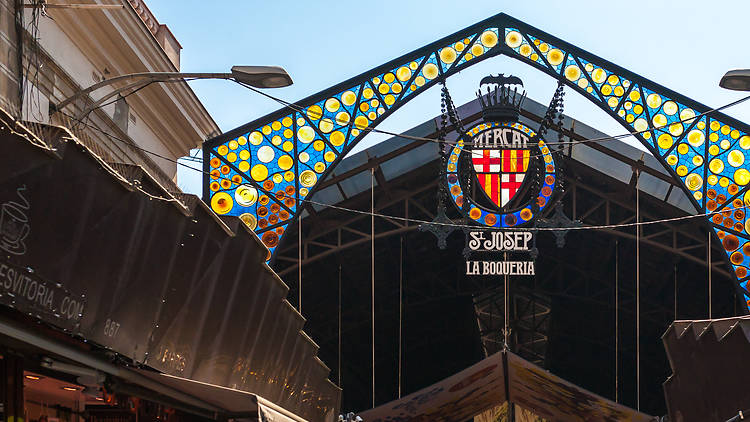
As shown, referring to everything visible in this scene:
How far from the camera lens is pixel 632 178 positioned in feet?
93.7

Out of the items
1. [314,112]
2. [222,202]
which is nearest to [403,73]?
[314,112]

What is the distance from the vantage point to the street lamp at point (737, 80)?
14.2 metres

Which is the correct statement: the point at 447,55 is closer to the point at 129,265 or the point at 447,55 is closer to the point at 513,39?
the point at 513,39

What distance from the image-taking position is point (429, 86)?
75.0 feet

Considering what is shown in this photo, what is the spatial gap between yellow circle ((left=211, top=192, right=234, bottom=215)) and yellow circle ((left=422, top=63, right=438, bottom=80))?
472 centimetres

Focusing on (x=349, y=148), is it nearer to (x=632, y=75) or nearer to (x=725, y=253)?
(x=632, y=75)

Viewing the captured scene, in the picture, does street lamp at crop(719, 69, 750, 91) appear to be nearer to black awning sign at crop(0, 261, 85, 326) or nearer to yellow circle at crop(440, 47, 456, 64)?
black awning sign at crop(0, 261, 85, 326)

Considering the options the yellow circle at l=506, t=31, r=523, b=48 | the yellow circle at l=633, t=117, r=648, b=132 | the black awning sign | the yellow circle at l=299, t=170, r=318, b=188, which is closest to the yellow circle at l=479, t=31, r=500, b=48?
the yellow circle at l=506, t=31, r=523, b=48

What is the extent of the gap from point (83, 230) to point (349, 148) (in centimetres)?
1436

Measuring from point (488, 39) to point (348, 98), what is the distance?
10.4 feet

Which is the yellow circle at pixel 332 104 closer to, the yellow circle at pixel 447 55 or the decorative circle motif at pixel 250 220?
the yellow circle at pixel 447 55

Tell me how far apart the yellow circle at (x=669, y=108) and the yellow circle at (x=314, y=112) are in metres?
6.78

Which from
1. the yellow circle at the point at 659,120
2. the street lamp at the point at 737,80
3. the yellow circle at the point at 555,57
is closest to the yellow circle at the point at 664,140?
the yellow circle at the point at 659,120

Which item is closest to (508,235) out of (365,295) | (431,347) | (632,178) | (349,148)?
(349,148)
